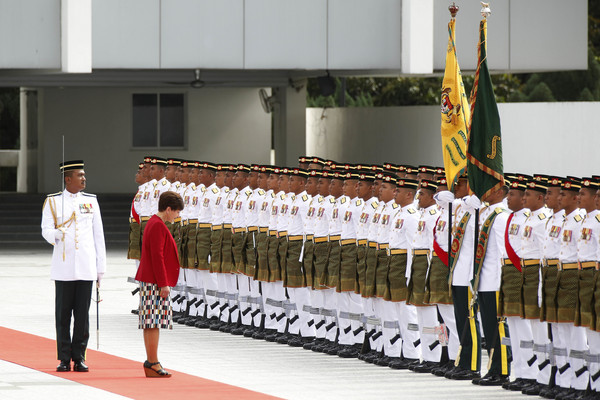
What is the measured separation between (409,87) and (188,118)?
10087 mm

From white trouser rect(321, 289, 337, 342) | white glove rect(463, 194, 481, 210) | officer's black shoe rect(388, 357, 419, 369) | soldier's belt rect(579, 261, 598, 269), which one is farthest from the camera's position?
white trouser rect(321, 289, 337, 342)

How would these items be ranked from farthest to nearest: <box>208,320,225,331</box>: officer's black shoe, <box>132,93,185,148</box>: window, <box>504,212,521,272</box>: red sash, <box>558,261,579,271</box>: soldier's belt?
1. <box>132,93,185,148</box>: window
2. <box>208,320,225,331</box>: officer's black shoe
3. <box>504,212,521,272</box>: red sash
4. <box>558,261,579,271</box>: soldier's belt

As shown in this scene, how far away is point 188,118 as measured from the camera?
114ft

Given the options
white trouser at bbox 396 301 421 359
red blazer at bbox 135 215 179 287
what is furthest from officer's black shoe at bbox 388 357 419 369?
red blazer at bbox 135 215 179 287

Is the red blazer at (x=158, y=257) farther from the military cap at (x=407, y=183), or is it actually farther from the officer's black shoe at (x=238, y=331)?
the officer's black shoe at (x=238, y=331)

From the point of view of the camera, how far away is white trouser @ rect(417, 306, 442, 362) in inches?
466

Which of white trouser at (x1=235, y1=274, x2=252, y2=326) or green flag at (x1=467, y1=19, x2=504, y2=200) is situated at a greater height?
green flag at (x1=467, y1=19, x2=504, y2=200)

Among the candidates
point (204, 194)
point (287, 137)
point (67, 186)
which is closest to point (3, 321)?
point (204, 194)

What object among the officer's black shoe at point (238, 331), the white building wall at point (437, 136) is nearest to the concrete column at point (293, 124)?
the white building wall at point (437, 136)

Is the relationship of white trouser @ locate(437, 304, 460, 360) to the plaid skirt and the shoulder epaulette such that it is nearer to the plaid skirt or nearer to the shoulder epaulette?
the shoulder epaulette

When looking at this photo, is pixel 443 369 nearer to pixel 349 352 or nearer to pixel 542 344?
pixel 542 344

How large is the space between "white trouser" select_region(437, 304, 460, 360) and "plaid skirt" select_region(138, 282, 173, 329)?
2.56 meters

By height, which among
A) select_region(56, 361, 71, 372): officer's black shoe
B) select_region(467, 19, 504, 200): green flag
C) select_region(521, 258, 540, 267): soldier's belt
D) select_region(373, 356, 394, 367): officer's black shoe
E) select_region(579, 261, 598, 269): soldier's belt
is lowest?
select_region(373, 356, 394, 367): officer's black shoe

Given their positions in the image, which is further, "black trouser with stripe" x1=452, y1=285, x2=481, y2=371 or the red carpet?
"black trouser with stripe" x1=452, y1=285, x2=481, y2=371
